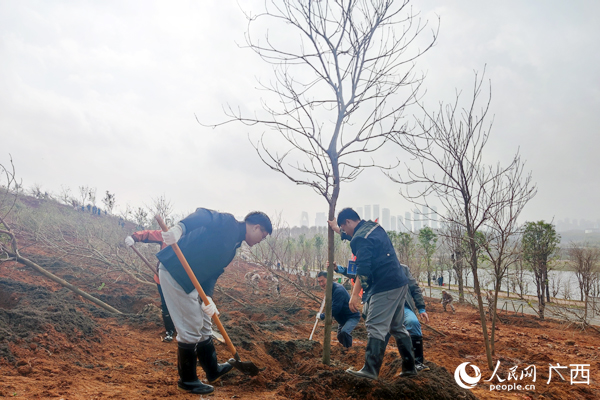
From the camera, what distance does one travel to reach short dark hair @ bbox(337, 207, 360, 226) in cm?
349

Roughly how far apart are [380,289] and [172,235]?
1.92m

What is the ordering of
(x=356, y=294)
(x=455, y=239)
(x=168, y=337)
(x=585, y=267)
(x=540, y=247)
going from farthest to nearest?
1. (x=540, y=247)
2. (x=585, y=267)
3. (x=455, y=239)
4. (x=168, y=337)
5. (x=356, y=294)

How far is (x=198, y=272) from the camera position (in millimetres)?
2896

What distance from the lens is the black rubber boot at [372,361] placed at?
288cm

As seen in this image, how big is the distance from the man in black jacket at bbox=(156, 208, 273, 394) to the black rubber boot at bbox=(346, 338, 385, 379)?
3.91 feet

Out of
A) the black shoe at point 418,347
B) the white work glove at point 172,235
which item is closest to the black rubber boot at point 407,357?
the black shoe at point 418,347

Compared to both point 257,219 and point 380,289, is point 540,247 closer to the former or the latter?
point 380,289

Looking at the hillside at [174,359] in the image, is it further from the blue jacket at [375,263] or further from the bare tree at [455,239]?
the bare tree at [455,239]

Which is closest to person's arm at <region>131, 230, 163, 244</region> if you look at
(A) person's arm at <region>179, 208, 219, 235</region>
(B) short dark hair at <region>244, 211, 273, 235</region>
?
(A) person's arm at <region>179, 208, 219, 235</region>

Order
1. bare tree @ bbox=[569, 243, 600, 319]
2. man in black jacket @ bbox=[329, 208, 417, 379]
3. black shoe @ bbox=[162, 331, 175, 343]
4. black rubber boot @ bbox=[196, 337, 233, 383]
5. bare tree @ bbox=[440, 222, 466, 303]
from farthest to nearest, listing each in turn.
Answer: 1. bare tree @ bbox=[569, 243, 600, 319]
2. black shoe @ bbox=[162, 331, 175, 343]
3. bare tree @ bbox=[440, 222, 466, 303]
4. man in black jacket @ bbox=[329, 208, 417, 379]
5. black rubber boot @ bbox=[196, 337, 233, 383]

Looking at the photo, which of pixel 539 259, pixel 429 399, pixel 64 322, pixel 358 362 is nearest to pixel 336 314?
pixel 358 362

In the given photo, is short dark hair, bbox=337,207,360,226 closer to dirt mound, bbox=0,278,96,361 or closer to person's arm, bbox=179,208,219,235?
person's arm, bbox=179,208,219,235

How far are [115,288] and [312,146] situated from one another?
8090 millimetres

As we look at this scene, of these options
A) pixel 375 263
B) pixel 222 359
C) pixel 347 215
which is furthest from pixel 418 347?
pixel 222 359
